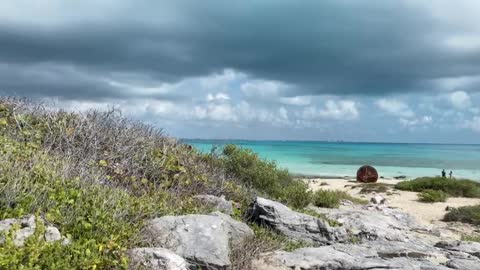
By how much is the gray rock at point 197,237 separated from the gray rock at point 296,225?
Result: 1.48 meters

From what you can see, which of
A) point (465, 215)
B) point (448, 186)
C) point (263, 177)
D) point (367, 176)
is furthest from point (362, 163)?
point (263, 177)

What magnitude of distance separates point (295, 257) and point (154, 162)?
4.33 meters

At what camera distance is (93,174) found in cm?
799

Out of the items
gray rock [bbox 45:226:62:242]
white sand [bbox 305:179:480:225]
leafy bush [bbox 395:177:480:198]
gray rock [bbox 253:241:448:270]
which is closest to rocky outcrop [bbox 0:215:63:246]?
gray rock [bbox 45:226:62:242]

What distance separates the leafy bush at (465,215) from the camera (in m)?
16.3

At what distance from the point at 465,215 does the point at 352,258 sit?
11.5 m

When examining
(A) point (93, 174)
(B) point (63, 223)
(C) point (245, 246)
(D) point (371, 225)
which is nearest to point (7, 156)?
(A) point (93, 174)

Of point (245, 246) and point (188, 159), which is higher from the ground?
point (188, 159)

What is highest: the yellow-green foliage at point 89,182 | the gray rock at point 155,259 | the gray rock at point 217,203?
the yellow-green foliage at point 89,182

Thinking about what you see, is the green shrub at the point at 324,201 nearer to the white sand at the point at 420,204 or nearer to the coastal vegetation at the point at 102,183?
the coastal vegetation at the point at 102,183

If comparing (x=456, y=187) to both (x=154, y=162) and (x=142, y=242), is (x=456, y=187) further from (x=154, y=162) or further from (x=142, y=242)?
(x=142, y=242)

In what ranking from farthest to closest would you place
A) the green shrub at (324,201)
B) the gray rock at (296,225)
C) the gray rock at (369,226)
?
the green shrub at (324,201), the gray rock at (369,226), the gray rock at (296,225)

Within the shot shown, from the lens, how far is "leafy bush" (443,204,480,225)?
16344mm

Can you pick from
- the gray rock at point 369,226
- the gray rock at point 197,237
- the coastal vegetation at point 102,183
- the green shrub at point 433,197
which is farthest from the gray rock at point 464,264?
the green shrub at point 433,197
